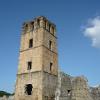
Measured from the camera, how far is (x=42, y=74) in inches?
771

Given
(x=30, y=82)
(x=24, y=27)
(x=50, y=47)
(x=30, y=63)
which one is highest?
(x=24, y=27)

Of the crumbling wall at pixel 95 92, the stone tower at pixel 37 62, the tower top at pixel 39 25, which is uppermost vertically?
the tower top at pixel 39 25

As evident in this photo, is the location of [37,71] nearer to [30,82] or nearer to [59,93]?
[30,82]

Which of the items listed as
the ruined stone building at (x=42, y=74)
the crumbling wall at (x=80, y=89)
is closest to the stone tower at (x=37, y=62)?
the ruined stone building at (x=42, y=74)

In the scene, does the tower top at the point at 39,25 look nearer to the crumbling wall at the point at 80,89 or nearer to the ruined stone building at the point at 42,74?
the ruined stone building at the point at 42,74

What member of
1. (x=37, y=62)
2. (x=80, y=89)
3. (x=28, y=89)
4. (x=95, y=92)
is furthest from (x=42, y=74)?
(x=95, y=92)

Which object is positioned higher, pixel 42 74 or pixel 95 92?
pixel 42 74

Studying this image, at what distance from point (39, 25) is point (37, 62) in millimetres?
4486

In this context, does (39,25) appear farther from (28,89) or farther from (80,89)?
(80,89)

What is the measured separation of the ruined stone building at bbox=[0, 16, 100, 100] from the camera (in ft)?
63.3

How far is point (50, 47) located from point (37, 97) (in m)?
6.33

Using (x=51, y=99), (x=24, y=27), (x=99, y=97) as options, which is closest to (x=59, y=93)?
(x=51, y=99)

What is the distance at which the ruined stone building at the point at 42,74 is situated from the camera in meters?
19.3

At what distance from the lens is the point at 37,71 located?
65.6 ft
